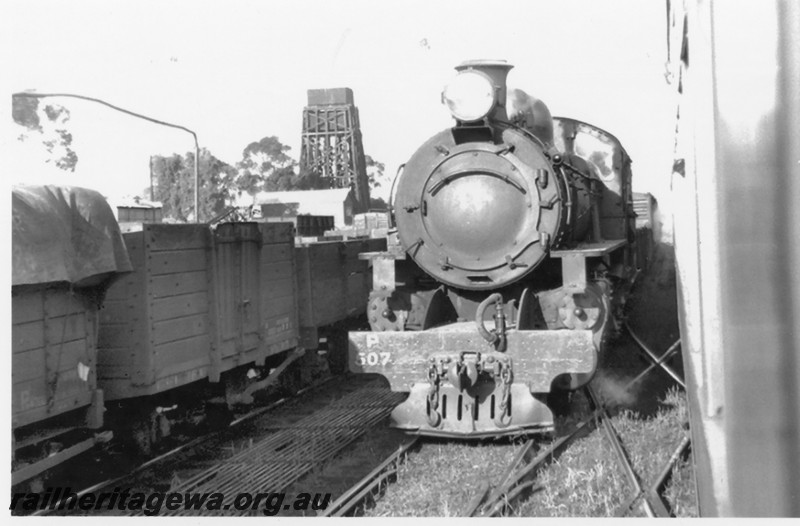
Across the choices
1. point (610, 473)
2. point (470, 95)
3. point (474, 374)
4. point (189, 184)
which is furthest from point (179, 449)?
point (189, 184)

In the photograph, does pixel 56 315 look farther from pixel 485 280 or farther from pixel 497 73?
pixel 497 73

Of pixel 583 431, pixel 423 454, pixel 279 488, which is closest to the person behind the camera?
pixel 279 488

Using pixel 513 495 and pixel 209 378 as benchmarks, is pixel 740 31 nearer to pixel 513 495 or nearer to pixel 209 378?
pixel 513 495

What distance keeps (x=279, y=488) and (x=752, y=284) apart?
4.25m

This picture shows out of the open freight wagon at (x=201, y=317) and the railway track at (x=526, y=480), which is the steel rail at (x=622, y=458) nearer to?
the railway track at (x=526, y=480)

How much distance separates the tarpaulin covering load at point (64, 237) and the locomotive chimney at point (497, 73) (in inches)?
133

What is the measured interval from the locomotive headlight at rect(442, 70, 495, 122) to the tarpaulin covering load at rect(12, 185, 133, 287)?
3.06 m

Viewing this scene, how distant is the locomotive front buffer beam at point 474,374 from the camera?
20.4 feet

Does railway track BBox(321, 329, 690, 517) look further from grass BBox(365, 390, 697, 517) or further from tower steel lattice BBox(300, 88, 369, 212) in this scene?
tower steel lattice BBox(300, 88, 369, 212)

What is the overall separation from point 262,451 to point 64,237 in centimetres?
257

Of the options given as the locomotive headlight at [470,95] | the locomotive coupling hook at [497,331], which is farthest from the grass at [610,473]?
the locomotive headlight at [470,95]

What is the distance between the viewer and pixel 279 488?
5613 millimetres

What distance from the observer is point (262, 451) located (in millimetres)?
6629

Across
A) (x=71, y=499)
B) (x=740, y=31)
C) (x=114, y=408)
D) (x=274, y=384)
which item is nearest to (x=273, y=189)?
(x=274, y=384)
